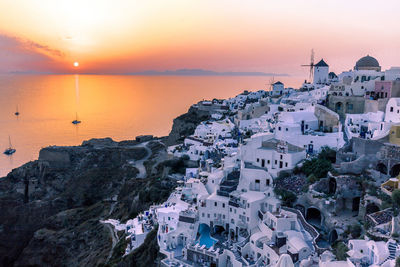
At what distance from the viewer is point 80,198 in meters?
47.8

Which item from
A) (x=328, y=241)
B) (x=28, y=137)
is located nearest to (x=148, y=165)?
(x=328, y=241)

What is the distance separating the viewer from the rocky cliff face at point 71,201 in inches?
1380

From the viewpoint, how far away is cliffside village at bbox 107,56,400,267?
1742cm

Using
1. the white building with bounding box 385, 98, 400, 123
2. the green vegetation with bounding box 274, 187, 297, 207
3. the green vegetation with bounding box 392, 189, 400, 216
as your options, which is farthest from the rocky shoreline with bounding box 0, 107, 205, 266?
the white building with bounding box 385, 98, 400, 123

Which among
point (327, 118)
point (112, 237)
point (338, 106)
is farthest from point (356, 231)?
point (112, 237)

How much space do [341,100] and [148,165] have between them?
1100 inches

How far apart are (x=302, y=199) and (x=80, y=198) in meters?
35.4

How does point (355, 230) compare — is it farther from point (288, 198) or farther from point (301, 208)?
point (288, 198)

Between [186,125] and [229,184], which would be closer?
[229,184]

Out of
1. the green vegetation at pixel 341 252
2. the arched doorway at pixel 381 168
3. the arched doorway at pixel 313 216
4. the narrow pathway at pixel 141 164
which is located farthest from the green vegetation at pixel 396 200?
the narrow pathway at pixel 141 164

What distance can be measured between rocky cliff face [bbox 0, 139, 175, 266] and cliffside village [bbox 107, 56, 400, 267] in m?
7.36

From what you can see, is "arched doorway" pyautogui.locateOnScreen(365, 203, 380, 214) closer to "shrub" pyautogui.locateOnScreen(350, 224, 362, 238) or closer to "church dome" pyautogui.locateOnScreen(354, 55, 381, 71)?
"shrub" pyautogui.locateOnScreen(350, 224, 362, 238)

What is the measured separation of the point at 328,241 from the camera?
63.0ft

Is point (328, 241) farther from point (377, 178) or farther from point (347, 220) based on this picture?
point (377, 178)
